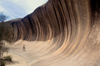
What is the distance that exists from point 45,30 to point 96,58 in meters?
10.5

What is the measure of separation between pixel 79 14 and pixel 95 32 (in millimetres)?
2128

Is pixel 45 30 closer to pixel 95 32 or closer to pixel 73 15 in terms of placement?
pixel 73 15

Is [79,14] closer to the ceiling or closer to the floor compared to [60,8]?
closer to the floor

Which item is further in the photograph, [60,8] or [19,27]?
[19,27]

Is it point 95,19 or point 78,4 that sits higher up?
point 78,4

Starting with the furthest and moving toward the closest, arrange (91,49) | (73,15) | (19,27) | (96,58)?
(19,27)
(73,15)
(91,49)
(96,58)

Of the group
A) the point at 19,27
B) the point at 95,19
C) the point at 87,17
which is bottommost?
the point at 95,19

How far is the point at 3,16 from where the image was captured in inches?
352

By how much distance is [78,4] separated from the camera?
21.4 ft

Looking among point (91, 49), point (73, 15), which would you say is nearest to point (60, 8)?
point (73, 15)

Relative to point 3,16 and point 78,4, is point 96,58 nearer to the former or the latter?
point 78,4

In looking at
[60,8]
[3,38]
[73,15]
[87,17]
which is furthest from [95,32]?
[3,38]

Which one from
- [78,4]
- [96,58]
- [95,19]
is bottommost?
[96,58]

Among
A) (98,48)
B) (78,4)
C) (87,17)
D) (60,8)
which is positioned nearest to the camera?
(98,48)
